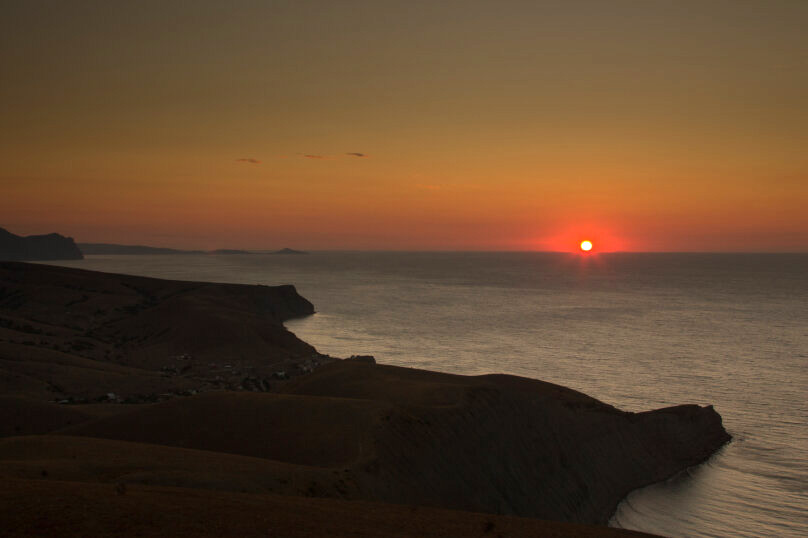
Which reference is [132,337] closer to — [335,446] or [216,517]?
[335,446]

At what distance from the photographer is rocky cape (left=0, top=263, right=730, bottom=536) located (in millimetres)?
21453

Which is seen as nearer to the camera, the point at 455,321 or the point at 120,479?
the point at 120,479

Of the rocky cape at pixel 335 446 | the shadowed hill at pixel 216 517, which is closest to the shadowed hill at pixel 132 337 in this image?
the rocky cape at pixel 335 446

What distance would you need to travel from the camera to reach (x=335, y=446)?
32656 mm

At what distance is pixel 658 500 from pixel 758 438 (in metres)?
17.5

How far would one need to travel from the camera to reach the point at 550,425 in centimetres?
4322

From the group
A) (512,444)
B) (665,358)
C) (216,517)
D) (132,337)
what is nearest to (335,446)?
(512,444)

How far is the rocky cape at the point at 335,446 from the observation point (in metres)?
21.5

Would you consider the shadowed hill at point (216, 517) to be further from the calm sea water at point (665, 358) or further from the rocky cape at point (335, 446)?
the calm sea water at point (665, 358)

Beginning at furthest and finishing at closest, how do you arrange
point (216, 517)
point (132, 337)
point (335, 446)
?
point (132, 337) < point (335, 446) < point (216, 517)

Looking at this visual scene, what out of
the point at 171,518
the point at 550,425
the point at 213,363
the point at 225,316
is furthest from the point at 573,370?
the point at 171,518

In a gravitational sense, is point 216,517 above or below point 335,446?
above

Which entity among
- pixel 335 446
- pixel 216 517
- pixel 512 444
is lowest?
pixel 512 444

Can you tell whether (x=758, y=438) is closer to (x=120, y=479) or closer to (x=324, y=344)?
(x=120, y=479)
